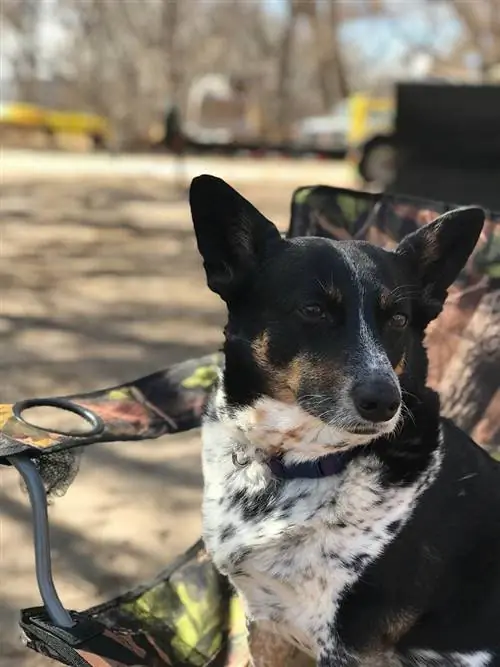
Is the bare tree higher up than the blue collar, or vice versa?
the bare tree

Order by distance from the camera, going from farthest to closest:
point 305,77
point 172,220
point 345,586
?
1. point 305,77
2. point 172,220
3. point 345,586

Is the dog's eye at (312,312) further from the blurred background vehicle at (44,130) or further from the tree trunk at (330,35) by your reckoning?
the blurred background vehicle at (44,130)

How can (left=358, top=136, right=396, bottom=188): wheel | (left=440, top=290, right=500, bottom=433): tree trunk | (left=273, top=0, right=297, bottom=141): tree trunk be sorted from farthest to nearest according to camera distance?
(left=273, top=0, right=297, bottom=141): tree trunk < (left=358, top=136, right=396, bottom=188): wheel < (left=440, top=290, right=500, bottom=433): tree trunk

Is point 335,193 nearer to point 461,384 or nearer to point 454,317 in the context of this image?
point 454,317

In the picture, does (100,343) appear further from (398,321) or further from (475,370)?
(398,321)

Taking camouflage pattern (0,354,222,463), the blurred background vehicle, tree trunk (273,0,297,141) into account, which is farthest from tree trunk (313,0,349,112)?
camouflage pattern (0,354,222,463)

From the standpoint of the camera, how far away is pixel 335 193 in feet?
9.05

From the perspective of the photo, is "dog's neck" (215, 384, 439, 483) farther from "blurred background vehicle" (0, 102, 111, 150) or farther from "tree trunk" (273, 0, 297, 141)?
"blurred background vehicle" (0, 102, 111, 150)

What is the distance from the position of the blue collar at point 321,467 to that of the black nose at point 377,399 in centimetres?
19

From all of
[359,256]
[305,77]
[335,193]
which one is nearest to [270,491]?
[359,256]

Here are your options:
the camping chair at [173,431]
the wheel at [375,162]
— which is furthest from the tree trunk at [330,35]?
the camping chair at [173,431]

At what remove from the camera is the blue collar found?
5.98ft

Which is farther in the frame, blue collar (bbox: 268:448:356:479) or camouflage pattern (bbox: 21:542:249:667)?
camouflage pattern (bbox: 21:542:249:667)

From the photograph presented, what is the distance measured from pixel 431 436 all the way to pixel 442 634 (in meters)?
0.43
